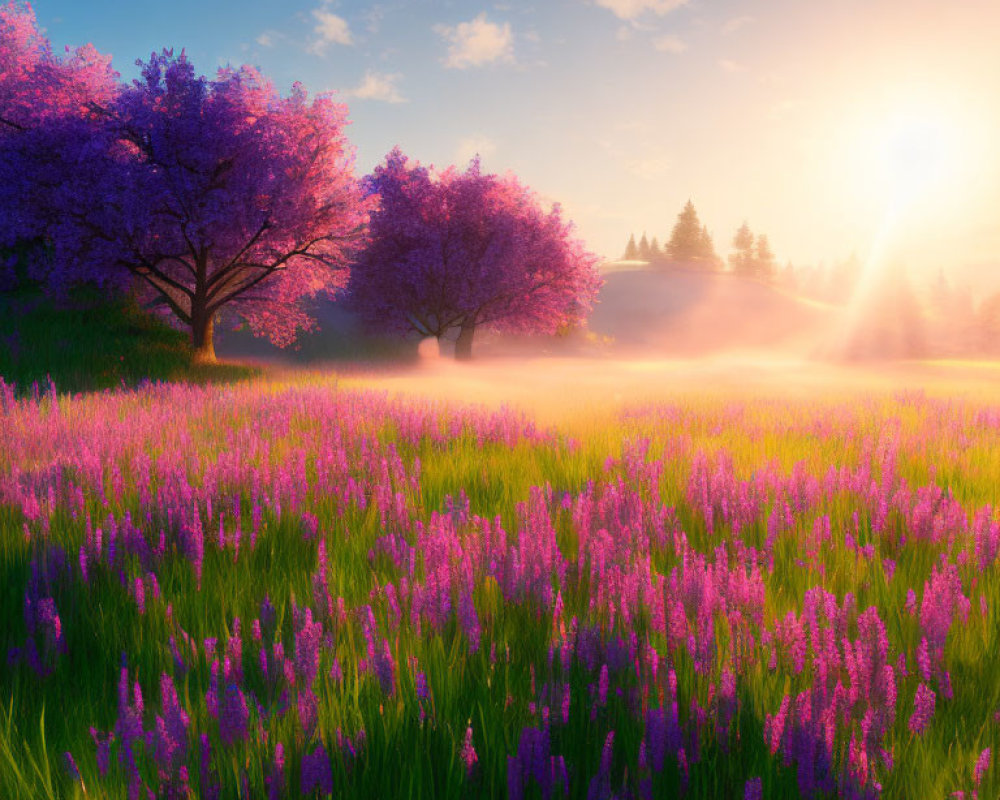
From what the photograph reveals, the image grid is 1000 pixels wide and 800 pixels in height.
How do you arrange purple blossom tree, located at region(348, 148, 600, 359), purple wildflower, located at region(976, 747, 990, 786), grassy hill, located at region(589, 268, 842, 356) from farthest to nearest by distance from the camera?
grassy hill, located at region(589, 268, 842, 356) → purple blossom tree, located at region(348, 148, 600, 359) → purple wildflower, located at region(976, 747, 990, 786)

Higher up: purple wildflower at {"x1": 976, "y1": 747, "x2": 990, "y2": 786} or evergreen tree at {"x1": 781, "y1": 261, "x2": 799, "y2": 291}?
evergreen tree at {"x1": 781, "y1": 261, "x2": 799, "y2": 291}

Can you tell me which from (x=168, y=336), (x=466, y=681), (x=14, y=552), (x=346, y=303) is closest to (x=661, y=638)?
(x=466, y=681)

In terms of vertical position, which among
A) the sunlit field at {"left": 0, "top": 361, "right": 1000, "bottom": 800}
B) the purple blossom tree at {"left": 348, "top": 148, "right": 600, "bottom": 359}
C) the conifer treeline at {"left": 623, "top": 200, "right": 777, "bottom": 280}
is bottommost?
the sunlit field at {"left": 0, "top": 361, "right": 1000, "bottom": 800}

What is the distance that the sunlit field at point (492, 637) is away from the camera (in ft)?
4.64

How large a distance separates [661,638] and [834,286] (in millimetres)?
139407

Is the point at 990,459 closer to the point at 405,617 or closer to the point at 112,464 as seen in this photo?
the point at 405,617

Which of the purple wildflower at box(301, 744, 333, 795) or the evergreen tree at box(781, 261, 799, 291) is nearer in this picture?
the purple wildflower at box(301, 744, 333, 795)

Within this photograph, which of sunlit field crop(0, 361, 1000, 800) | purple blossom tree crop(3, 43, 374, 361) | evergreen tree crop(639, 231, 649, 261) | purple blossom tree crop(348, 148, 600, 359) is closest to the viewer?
sunlit field crop(0, 361, 1000, 800)

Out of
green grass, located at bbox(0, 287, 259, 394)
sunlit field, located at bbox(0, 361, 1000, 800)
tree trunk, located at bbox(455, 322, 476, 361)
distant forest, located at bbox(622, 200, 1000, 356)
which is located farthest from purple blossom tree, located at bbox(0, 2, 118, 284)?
distant forest, located at bbox(622, 200, 1000, 356)

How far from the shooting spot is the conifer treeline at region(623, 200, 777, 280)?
97562 millimetres

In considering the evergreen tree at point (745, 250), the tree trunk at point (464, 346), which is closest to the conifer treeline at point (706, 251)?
the evergreen tree at point (745, 250)

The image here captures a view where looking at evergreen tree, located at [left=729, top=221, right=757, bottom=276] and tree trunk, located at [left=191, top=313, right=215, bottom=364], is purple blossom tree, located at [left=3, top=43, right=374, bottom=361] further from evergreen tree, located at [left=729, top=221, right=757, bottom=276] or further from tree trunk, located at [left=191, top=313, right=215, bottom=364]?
evergreen tree, located at [left=729, top=221, right=757, bottom=276]

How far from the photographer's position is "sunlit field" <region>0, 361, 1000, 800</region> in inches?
55.6

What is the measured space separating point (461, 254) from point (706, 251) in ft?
273
